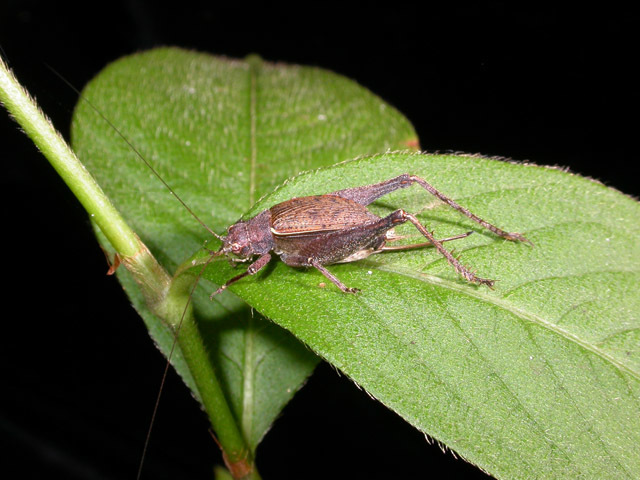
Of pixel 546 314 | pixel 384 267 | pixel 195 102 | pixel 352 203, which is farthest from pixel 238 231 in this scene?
pixel 546 314

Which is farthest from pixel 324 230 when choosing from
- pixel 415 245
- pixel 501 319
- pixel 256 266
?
pixel 501 319

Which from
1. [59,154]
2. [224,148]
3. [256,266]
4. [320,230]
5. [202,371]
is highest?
[59,154]

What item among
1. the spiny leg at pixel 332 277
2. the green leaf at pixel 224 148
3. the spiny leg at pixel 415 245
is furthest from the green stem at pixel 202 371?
the spiny leg at pixel 415 245

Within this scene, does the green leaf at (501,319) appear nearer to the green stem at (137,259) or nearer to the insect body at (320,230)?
the insect body at (320,230)

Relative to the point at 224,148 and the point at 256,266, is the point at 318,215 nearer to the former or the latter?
the point at 256,266

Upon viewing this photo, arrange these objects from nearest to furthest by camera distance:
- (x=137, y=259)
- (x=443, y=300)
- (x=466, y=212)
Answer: (x=137, y=259)
(x=443, y=300)
(x=466, y=212)

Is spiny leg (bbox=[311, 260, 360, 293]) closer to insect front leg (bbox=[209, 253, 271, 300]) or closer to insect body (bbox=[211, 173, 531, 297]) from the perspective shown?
insect body (bbox=[211, 173, 531, 297])

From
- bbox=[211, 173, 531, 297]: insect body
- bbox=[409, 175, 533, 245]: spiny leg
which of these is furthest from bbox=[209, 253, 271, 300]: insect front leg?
bbox=[409, 175, 533, 245]: spiny leg

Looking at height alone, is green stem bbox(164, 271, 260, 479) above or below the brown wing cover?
below
